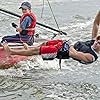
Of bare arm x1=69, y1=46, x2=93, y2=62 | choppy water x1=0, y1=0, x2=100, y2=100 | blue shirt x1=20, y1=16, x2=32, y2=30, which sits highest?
blue shirt x1=20, y1=16, x2=32, y2=30

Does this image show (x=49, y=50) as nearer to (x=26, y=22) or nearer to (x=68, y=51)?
(x=68, y=51)

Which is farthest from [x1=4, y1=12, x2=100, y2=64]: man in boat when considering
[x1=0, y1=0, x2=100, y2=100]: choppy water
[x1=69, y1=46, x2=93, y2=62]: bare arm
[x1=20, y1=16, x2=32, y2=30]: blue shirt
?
[x1=20, y1=16, x2=32, y2=30]: blue shirt

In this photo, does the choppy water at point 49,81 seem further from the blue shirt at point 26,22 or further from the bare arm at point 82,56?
the bare arm at point 82,56

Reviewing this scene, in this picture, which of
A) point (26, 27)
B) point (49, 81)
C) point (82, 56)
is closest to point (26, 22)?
point (26, 27)

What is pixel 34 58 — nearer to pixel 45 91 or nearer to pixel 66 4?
pixel 45 91

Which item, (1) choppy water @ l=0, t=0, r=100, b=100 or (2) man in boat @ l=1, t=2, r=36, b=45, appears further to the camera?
(2) man in boat @ l=1, t=2, r=36, b=45

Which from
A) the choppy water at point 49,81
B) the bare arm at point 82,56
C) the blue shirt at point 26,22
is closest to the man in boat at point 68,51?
the bare arm at point 82,56

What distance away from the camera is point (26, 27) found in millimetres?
11008

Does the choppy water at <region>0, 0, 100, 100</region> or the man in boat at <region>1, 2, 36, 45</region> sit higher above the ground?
the man in boat at <region>1, 2, 36, 45</region>

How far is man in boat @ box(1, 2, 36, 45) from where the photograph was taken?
10898 millimetres

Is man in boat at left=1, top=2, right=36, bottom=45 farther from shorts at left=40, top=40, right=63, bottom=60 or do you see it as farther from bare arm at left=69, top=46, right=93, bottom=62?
bare arm at left=69, top=46, right=93, bottom=62

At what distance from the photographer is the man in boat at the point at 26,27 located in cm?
1090

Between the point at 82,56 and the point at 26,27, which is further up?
the point at 26,27

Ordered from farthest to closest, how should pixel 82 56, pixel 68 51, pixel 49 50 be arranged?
pixel 68 51 < pixel 49 50 < pixel 82 56
